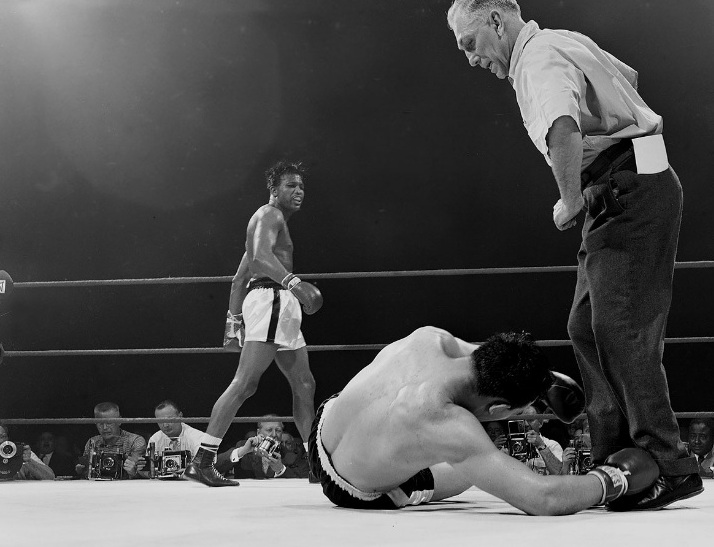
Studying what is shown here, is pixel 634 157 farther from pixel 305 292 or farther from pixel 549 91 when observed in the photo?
pixel 305 292

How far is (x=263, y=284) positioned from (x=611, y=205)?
162cm

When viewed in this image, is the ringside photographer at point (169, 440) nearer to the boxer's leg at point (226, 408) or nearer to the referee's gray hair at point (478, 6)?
the boxer's leg at point (226, 408)

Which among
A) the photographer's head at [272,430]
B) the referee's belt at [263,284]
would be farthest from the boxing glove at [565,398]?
the photographer's head at [272,430]

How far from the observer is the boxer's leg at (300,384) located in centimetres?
299

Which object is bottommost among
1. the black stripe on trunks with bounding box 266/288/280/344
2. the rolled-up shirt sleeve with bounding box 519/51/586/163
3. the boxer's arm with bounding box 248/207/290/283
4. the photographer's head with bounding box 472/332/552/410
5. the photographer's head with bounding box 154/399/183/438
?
the photographer's head with bounding box 154/399/183/438

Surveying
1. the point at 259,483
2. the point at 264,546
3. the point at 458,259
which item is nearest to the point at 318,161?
the point at 458,259

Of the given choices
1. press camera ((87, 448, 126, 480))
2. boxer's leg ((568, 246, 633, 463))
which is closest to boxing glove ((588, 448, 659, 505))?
boxer's leg ((568, 246, 633, 463))

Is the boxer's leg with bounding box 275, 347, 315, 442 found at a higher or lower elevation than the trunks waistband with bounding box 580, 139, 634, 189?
lower

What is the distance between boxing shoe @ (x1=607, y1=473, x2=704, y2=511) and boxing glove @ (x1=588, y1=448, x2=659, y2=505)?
0.08 feet

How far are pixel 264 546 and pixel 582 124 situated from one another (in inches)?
41.8

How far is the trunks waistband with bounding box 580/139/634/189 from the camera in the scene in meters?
1.79

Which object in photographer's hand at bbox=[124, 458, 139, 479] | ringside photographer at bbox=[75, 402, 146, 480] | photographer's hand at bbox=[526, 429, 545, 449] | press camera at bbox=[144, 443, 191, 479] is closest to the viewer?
press camera at bbox=[144, 443, 191, 479]

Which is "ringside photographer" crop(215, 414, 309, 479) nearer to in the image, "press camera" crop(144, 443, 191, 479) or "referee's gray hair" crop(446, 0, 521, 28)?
"press camera" crop(144, 443, 191, 479)

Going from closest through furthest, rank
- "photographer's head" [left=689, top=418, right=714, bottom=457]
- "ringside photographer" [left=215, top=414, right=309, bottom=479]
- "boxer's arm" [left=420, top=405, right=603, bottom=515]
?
"boxer's arm" [left=420, top=405, right=603, bottom=515]
"ringside photographer" [left=215, top=414, right=309, bottom=479]
"photographer's head" [left=689, top=418, right=714, bottom=457]
